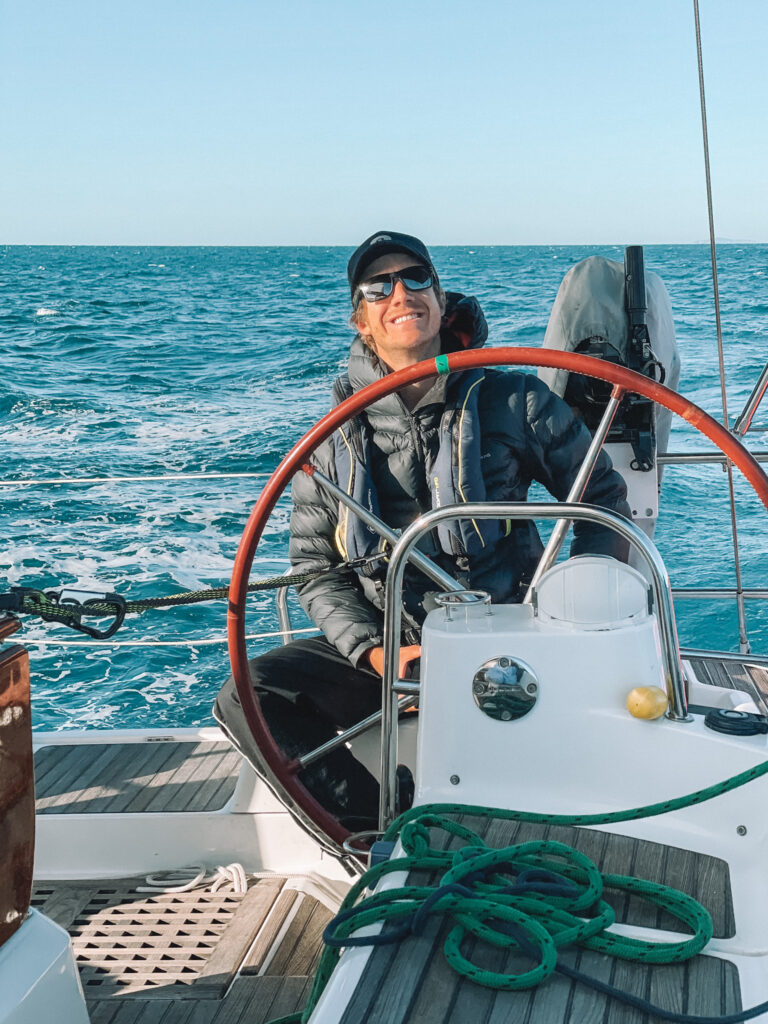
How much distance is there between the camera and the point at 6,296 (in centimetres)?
2491

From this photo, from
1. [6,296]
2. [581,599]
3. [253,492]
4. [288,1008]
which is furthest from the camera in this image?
[6,296]

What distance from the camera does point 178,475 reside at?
2.59 meters

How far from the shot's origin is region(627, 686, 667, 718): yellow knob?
1.27m

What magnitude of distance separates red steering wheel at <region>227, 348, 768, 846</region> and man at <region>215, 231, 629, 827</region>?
11 cm

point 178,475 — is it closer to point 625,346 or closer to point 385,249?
point 385,249

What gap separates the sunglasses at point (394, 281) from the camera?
1.92m

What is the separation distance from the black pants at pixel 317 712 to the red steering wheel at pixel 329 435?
0.07 metres

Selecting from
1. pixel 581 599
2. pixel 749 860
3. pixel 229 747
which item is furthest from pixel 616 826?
pixel 229 747

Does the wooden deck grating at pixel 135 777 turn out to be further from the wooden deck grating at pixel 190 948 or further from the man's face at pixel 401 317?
the man's face at pixel 401 317

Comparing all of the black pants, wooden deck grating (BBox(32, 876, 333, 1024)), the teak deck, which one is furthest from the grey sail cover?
wooden deck grating (BBox(32, 876, 333, 1024))

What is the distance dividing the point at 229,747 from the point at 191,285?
1005 inches

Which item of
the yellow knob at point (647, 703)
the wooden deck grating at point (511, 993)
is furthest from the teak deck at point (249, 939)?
the yellow knob at point (647, 703)

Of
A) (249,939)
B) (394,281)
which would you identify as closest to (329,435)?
(394,281)

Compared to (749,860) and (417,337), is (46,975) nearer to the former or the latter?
(749,860)
